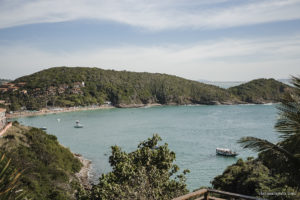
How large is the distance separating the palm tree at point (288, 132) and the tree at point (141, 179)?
2.97m

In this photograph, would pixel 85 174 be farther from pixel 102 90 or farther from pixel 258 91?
pixel 258 91

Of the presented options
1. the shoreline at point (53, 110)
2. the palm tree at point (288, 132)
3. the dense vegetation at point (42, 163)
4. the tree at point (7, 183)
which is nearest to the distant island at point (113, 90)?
the shoreline at point (53, 110)

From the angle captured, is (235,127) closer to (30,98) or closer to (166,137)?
(166,137)

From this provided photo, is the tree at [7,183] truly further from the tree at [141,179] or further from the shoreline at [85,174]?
the shoreline at [85,174]

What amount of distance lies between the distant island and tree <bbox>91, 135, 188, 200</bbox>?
8724 cm

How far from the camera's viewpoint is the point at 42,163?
2200cm

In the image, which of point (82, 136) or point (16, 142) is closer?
point (16, 142)

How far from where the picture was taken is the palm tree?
3.89 meters

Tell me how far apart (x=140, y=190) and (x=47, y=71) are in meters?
130

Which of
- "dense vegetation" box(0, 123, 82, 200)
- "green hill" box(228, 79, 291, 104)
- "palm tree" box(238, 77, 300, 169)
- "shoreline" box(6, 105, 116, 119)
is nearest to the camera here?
"palm tree" box(238, 77, 300, 169)

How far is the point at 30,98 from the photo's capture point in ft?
307

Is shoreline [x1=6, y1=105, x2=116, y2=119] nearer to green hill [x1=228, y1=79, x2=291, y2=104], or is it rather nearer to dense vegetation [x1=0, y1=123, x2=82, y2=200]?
dense vegetation [x1=0, y1=123, x2=82, y2=200]

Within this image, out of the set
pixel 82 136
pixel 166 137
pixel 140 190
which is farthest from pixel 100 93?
pixel 140 190

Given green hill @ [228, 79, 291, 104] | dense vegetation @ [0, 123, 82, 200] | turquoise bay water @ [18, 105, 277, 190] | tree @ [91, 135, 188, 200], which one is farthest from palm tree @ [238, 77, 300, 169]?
green hill @ [228, 79, 291, 104]
